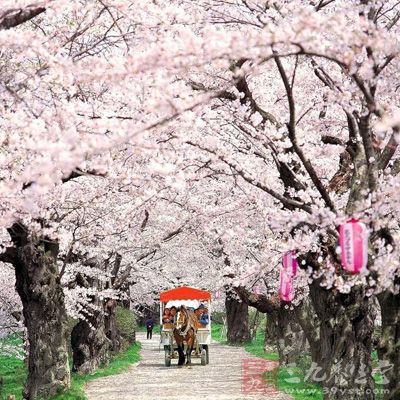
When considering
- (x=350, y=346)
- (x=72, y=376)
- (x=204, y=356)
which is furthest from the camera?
(x=204, y=356)

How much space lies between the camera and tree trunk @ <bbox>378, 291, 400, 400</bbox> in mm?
9078

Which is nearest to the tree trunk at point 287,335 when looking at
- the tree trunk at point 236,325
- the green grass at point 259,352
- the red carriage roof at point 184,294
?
the red carriage roof at point 184,294

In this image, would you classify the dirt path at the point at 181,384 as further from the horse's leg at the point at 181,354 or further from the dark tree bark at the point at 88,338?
the dark tree bark at the point at 88,338

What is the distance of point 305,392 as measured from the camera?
16.8m

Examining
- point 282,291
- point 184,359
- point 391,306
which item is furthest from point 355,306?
point 184,359

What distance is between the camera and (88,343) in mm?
24984

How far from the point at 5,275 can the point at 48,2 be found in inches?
711

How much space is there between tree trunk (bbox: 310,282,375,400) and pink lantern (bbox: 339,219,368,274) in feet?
10.6

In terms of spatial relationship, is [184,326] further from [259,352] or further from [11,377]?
[259,352]

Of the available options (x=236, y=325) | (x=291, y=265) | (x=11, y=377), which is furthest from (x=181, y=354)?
(x=236, y=325)

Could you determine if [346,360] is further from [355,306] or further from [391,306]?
[391,306]

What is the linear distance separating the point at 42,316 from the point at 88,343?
8.95m

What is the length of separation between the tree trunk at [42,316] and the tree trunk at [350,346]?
7.07m

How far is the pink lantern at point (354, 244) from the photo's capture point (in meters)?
7.88
